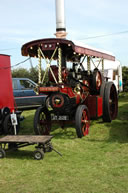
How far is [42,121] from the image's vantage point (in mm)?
7332

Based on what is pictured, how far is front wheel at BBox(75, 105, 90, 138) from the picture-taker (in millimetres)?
6602

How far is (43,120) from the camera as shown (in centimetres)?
740

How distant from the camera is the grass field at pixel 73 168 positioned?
3.83 meters

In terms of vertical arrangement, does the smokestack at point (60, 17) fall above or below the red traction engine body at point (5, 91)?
above

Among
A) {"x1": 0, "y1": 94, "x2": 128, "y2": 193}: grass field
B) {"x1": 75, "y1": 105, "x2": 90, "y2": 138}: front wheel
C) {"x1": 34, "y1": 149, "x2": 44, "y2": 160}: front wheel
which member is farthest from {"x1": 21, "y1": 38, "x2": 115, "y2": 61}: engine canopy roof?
{"x1": 34, "y1": 149, "x2": 44, "y2": 160}: front wheel

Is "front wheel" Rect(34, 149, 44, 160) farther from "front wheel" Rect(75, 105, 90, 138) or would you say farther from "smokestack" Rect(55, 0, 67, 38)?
"smokestack" Rect(55, 0, 67, 38)

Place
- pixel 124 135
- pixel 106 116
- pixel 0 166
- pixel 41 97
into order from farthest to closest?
pixel 41 97, pixel 106 116, pixel 124 135, pixel 0 166

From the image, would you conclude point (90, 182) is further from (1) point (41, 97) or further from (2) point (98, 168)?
(1) point (41, 97)

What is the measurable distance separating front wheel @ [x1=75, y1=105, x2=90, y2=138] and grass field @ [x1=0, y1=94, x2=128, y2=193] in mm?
188

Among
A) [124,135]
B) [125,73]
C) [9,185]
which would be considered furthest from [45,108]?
[125,73]

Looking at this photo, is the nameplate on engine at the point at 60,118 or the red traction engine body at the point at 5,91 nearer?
the nameplate on engine at the point at 60,118

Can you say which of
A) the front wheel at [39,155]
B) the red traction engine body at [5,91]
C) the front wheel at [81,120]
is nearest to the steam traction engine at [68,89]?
the front wheel at [81,120]

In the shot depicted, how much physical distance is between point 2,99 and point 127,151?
431cm

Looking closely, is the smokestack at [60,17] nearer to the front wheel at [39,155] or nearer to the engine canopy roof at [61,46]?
the engine canopy roof at [61,46]
